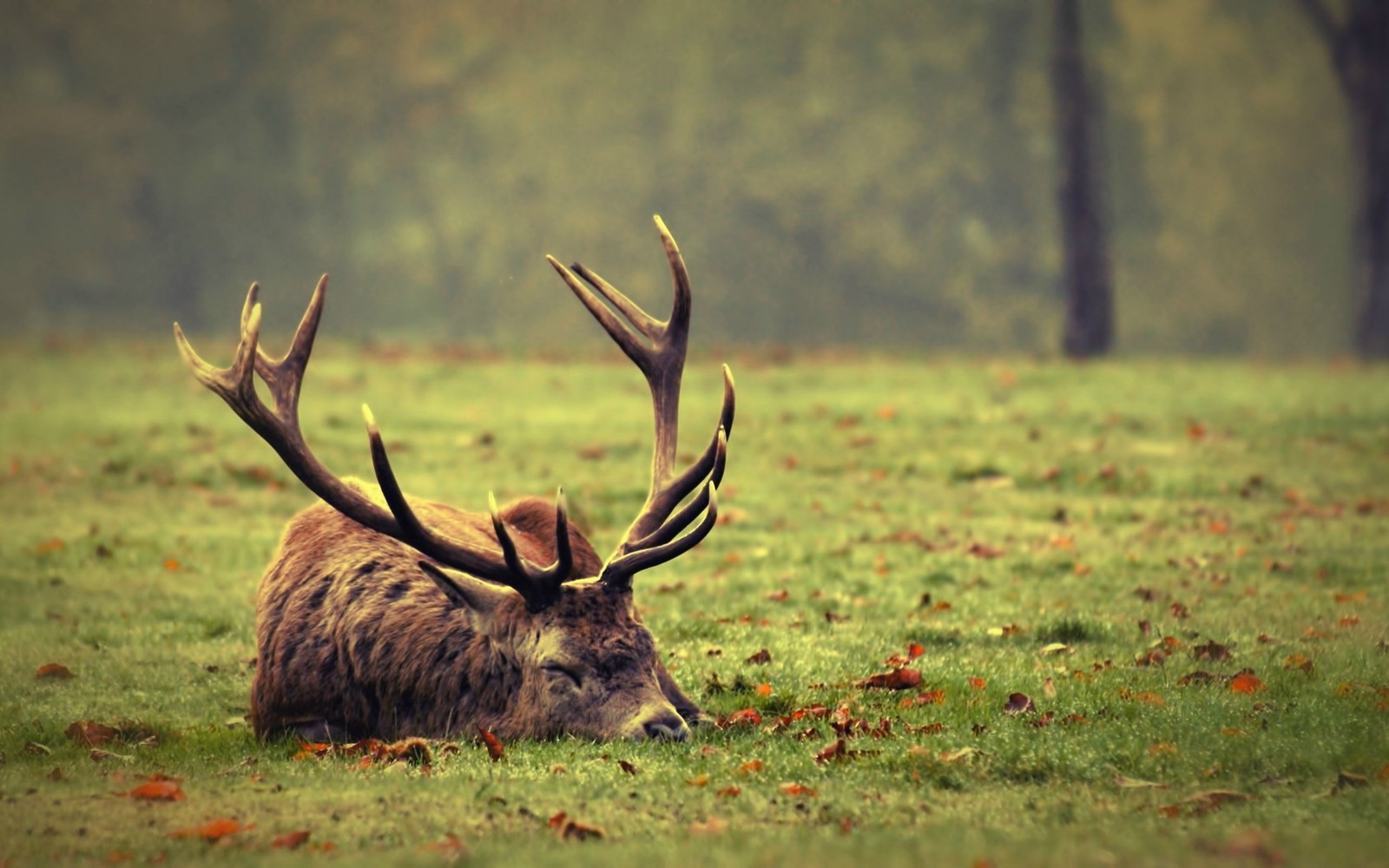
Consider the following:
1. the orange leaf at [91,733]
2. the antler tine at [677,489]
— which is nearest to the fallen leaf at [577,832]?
the antler tine at [677,489]

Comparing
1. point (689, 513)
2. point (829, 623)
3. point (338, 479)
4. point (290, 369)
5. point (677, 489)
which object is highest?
point (290, 369)

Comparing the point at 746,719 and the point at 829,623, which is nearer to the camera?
the point at 746,719

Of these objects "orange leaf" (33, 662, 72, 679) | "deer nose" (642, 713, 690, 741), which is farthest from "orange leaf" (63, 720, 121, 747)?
"deer nose" (642, 713, 690, 741)

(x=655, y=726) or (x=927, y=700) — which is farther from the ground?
(x=655, y=726)

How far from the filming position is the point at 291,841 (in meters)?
5.88

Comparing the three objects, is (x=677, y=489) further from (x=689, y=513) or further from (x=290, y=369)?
(x=290, y=369)

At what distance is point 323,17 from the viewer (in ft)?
185

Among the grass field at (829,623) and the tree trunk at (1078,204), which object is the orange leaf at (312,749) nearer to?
the grass field at (829,623)

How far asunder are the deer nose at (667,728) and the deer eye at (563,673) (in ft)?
1.54

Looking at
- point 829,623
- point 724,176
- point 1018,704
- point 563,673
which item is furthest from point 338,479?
point 724,176

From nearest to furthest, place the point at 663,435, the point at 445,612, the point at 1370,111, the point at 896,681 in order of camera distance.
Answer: the point at 445,612
the point at 896,681
the point at 663,435
the point at 1370,111

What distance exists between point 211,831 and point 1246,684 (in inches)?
211

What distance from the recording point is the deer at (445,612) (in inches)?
309

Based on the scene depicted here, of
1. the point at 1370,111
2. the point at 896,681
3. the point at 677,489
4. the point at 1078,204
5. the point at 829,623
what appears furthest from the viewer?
the point at 1370,111
